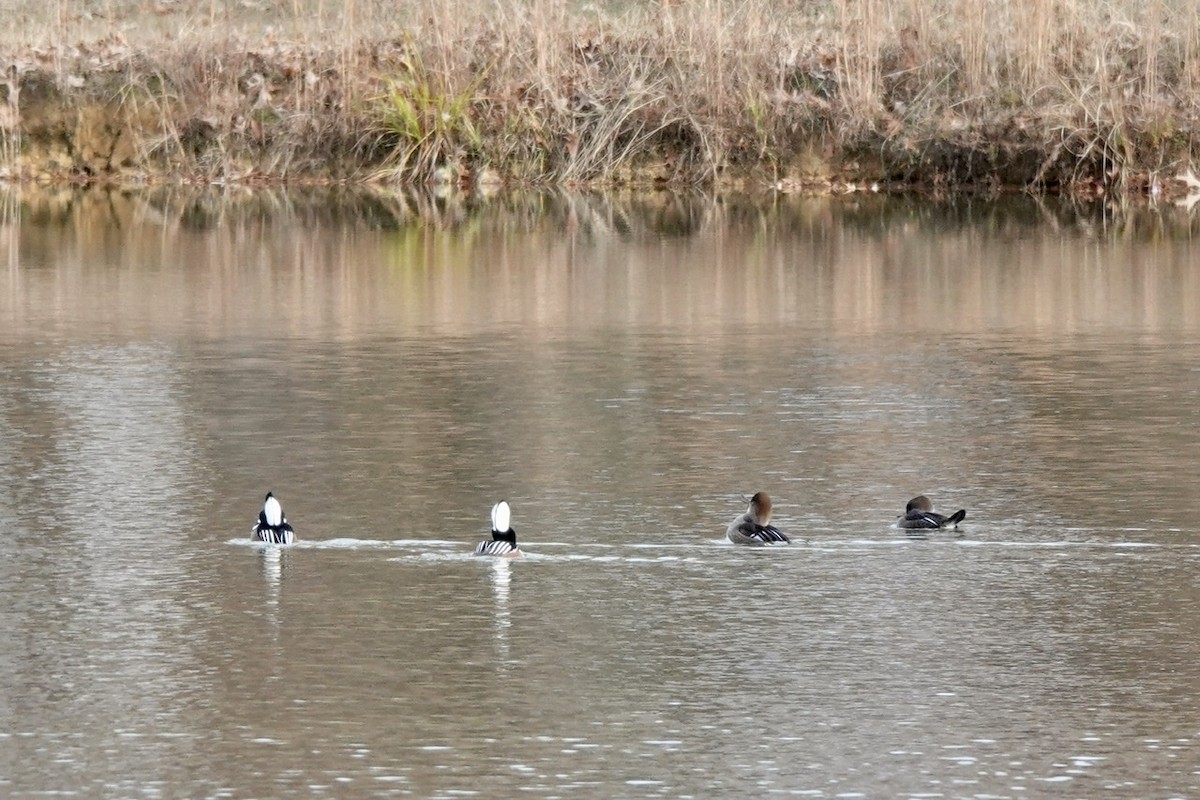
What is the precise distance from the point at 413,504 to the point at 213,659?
3051mm

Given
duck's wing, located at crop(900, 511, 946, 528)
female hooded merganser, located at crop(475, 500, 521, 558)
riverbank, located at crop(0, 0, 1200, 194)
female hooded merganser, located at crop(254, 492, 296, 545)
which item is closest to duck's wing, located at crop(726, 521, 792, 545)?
duck's wing, located at crop(900, 511, 946, 528)

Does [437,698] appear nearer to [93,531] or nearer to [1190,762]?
[1190,762]

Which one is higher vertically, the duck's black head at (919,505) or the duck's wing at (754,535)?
the duck's black head at (919,505)

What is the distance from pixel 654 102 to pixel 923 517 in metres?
23.1

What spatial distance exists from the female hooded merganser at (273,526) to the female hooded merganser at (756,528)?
1.90 meters

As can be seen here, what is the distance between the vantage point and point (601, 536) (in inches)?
432

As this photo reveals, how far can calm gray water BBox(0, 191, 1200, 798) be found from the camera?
7.64 meters

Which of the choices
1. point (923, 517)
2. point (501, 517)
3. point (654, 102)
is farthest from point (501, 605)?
point (654, 102)

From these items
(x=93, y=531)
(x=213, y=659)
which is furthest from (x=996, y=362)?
(x=213, y=659)

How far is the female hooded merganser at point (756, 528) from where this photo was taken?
1059cm

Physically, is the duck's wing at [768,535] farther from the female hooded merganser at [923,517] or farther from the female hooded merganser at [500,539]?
the female hooded merganser at [500,539]

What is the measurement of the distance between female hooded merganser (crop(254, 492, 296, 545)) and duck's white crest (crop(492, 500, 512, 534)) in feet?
3.23

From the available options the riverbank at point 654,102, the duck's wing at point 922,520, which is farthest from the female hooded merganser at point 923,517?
the riverbank at point 654,102

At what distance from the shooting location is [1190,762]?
7.42 m
